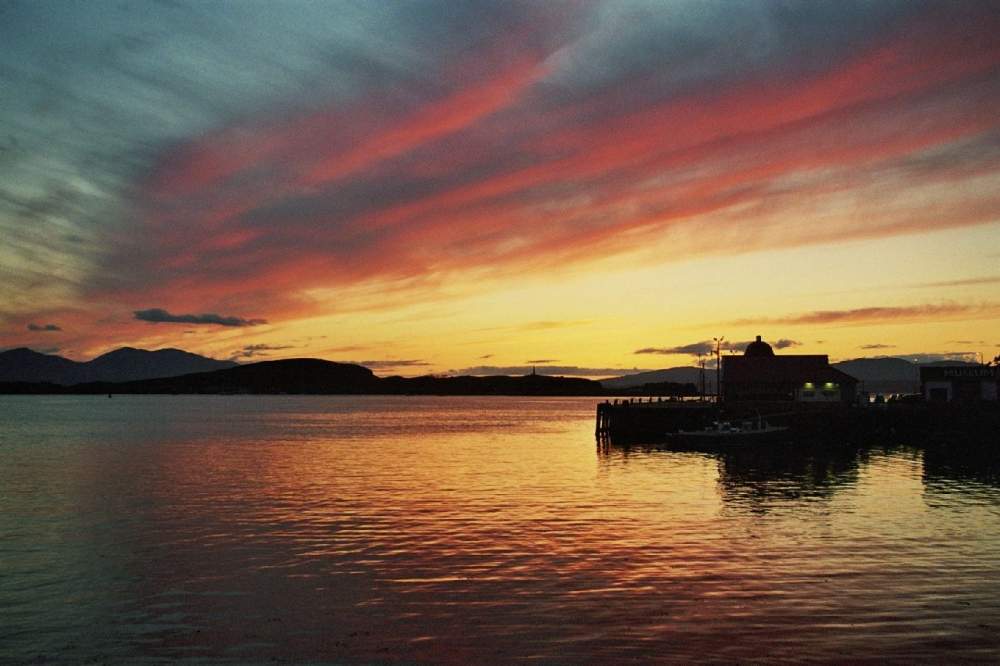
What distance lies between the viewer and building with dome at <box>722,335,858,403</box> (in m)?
110

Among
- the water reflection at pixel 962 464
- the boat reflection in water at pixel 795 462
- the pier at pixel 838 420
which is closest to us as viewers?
the boat reflection in water at pixel 795 462

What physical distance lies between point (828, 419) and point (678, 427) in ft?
56.7

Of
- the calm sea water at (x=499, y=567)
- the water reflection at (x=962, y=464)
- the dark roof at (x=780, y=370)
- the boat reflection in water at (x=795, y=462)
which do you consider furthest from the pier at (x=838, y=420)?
the calm sea water at (x=499, y=567)

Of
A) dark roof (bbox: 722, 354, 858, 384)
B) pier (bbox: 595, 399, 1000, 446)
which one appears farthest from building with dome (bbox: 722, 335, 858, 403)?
pier (bbox: 595, 399, 1000, 446)

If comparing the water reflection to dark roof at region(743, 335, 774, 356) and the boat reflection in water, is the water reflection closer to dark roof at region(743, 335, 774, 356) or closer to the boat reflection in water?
the boat reflection in water

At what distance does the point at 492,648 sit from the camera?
1792 centimetres

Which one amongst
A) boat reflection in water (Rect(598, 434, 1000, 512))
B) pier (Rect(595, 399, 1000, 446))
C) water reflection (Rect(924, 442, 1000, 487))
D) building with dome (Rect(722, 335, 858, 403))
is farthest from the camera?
building with dome (Rect(722, 335, 858, 403))

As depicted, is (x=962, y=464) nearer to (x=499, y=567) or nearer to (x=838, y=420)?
(x=838, y=420)

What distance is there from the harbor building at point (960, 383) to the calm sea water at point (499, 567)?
174ft

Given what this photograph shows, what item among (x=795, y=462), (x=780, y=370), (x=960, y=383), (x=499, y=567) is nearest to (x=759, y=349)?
(x=780, y=370)

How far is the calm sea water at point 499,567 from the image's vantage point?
1850 centimetres

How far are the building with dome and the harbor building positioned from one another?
30.6 feet

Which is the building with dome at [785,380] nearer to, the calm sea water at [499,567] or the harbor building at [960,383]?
the harbor building at [960,383]

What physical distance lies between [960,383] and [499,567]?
98747mm
